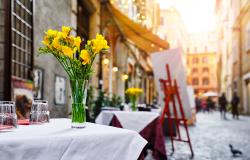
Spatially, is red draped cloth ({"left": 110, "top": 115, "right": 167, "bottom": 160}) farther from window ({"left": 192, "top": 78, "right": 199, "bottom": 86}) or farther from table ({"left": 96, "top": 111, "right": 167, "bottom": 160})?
window ({"left": 192, "top": 78, "right": 199, "bottom": 86})

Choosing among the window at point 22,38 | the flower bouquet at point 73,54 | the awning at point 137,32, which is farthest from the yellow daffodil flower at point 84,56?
the awning at point 137,32

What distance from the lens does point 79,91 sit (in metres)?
2.66

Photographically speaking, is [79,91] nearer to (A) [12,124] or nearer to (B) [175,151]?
(A) [12,124]

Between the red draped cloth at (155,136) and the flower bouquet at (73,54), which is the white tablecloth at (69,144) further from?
the red draped cloth at (155,136)

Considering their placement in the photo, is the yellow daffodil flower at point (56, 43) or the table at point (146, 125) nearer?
the yellow daffodil flower at point (56, 43)

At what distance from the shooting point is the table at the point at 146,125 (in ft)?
18.5

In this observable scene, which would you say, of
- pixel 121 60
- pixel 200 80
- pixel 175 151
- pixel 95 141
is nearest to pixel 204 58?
pixel 200 80

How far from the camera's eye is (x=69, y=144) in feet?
7.09

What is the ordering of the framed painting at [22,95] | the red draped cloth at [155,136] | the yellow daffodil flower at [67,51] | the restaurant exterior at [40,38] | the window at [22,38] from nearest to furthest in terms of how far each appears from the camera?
the yellow daffodil flower at [67,51], the restaurant exterior at [40,38], the framed painting at [22,95], the window at [22,38], the red draped cloth at [155,136]

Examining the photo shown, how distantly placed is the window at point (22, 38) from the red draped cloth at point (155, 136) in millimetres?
1563

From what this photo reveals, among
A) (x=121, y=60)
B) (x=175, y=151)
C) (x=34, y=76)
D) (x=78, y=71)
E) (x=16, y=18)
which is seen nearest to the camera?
(x=78, y=71)

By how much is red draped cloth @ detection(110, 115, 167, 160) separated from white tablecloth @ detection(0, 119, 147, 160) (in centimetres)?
322

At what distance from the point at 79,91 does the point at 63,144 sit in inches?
23.1

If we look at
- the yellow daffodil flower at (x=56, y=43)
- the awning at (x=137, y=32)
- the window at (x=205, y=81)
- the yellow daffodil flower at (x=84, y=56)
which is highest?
the window at (x=205, y=81)
